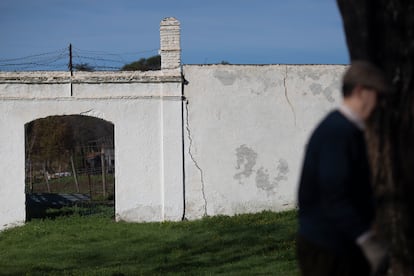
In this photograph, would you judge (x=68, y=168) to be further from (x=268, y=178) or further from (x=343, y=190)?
(x=343, y=190)

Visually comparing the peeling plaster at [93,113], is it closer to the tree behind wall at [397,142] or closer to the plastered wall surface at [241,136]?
the plastered wall surface at [241,136]

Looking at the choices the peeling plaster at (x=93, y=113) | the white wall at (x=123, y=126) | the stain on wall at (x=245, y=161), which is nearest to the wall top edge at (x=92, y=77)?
the white wall at (x=123, y=126)

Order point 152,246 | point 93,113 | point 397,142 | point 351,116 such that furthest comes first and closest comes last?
point 93,113 < point 152,246 < point 397,142 < point 351,116

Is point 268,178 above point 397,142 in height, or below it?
below

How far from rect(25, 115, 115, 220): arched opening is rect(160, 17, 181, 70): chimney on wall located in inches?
127

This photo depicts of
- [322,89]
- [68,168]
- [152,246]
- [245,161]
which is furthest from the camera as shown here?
[68,168]

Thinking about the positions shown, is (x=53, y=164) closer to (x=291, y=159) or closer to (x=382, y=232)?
(x=291, y=159)

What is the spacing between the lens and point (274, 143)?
16.1 meters

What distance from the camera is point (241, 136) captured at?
15977mm

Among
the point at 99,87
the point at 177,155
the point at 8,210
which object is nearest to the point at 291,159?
the point at 177,155

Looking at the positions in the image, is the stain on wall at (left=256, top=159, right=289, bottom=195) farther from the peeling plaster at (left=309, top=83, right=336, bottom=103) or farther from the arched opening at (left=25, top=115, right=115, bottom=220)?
the arched opening at (left=25, top=115, right=115, bottom=220)

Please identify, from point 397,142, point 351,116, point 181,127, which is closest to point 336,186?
point 351,116

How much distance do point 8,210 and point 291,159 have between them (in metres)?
5.66

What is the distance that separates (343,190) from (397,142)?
20.5 inches
